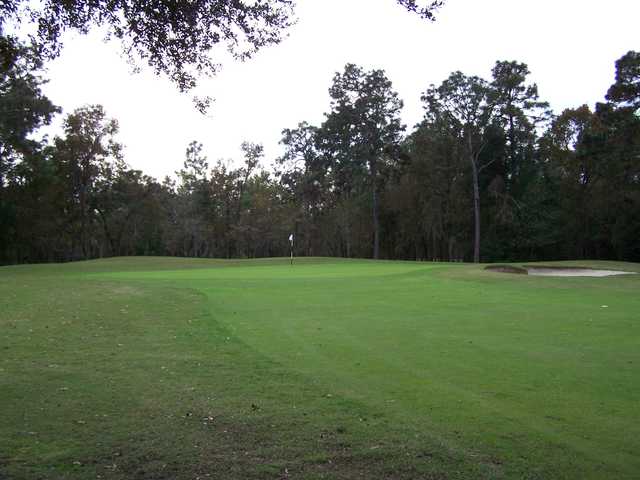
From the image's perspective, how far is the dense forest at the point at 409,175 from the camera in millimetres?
45219

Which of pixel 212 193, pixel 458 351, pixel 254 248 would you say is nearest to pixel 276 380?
pixel 458 351

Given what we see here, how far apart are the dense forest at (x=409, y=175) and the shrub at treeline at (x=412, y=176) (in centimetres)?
14

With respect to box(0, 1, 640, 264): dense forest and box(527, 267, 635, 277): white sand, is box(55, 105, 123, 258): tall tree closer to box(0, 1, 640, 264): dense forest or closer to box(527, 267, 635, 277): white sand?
box(0, 1, 640, 264): dense forest

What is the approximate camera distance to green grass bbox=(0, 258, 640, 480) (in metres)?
4.43

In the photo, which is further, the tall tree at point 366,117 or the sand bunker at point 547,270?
the tall tree at point 366,117

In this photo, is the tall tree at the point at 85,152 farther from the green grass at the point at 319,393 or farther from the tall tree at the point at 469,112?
the green grass at the point at 319,393

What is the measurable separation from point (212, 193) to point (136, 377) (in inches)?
2716

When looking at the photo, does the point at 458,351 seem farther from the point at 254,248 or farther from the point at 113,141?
the point at 254,248

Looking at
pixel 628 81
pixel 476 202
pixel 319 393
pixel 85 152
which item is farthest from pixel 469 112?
pixel 319 393

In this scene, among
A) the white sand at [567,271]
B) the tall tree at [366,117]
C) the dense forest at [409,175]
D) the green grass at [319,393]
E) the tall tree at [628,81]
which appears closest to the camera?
the green grass at [319,393]

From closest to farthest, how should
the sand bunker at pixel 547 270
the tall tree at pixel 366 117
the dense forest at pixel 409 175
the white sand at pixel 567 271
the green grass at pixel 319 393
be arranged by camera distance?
the green grass at pixel 319 393, the white sand at pixel 567 271, the sand bunker at pixel 547 270, the dense forest at pixel 409 175, the tall tree at pixel 366 117

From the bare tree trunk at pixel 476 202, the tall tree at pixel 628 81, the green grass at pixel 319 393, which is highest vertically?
the tall tree at pixel 628 81

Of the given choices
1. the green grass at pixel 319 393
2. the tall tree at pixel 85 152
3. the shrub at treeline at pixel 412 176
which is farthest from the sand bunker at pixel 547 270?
the tall tree at pixel 85 152

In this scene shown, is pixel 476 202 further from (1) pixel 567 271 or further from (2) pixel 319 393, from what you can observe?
(2) pixel 319 393
